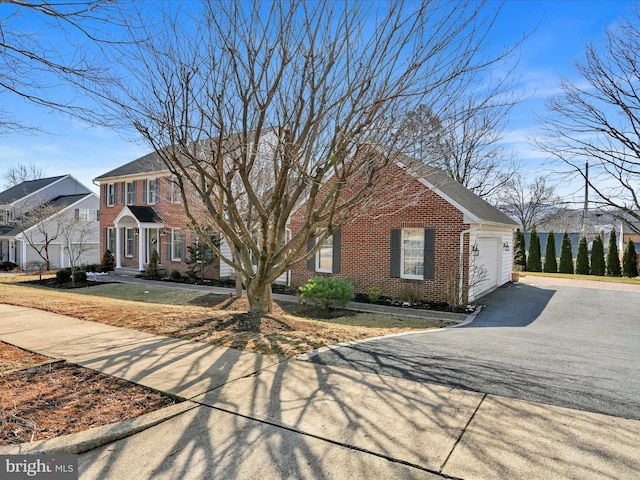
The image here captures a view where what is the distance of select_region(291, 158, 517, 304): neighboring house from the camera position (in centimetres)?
1265

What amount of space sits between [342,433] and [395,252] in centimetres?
1064

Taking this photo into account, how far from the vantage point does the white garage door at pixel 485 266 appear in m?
13.4

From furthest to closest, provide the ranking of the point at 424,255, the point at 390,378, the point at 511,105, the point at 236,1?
the point at 424,255 → the point at 511,105 → the point at 236,1 → the point at 390,378

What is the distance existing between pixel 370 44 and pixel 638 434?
551cm

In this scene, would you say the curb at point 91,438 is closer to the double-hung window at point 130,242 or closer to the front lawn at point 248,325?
the front lawn at point 248,325

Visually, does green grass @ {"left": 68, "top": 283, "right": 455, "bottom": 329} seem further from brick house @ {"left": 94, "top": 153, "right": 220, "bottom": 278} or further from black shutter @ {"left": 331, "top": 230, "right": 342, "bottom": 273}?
brick house @ {"left": 94, "top": 153, "right": 220, "bottom": 278}

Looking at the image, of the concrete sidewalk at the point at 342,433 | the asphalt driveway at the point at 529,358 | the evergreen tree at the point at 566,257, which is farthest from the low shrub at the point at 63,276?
the evergreen tree at the point at 566,257

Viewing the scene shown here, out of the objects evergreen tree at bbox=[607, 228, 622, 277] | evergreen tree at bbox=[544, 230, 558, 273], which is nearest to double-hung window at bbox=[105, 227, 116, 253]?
evergreen tree at bbox=[544, 230, 558, 273]

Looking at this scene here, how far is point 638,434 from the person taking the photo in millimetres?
3383

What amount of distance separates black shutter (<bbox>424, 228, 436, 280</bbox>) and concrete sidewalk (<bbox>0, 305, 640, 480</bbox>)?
8679mm

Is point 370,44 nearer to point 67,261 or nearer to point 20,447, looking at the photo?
point 20,447

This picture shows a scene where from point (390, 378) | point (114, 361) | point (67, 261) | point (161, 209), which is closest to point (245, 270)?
point (114, 361)

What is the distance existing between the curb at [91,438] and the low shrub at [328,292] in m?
8.40

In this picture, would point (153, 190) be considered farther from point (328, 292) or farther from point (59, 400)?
point (59, 400)
